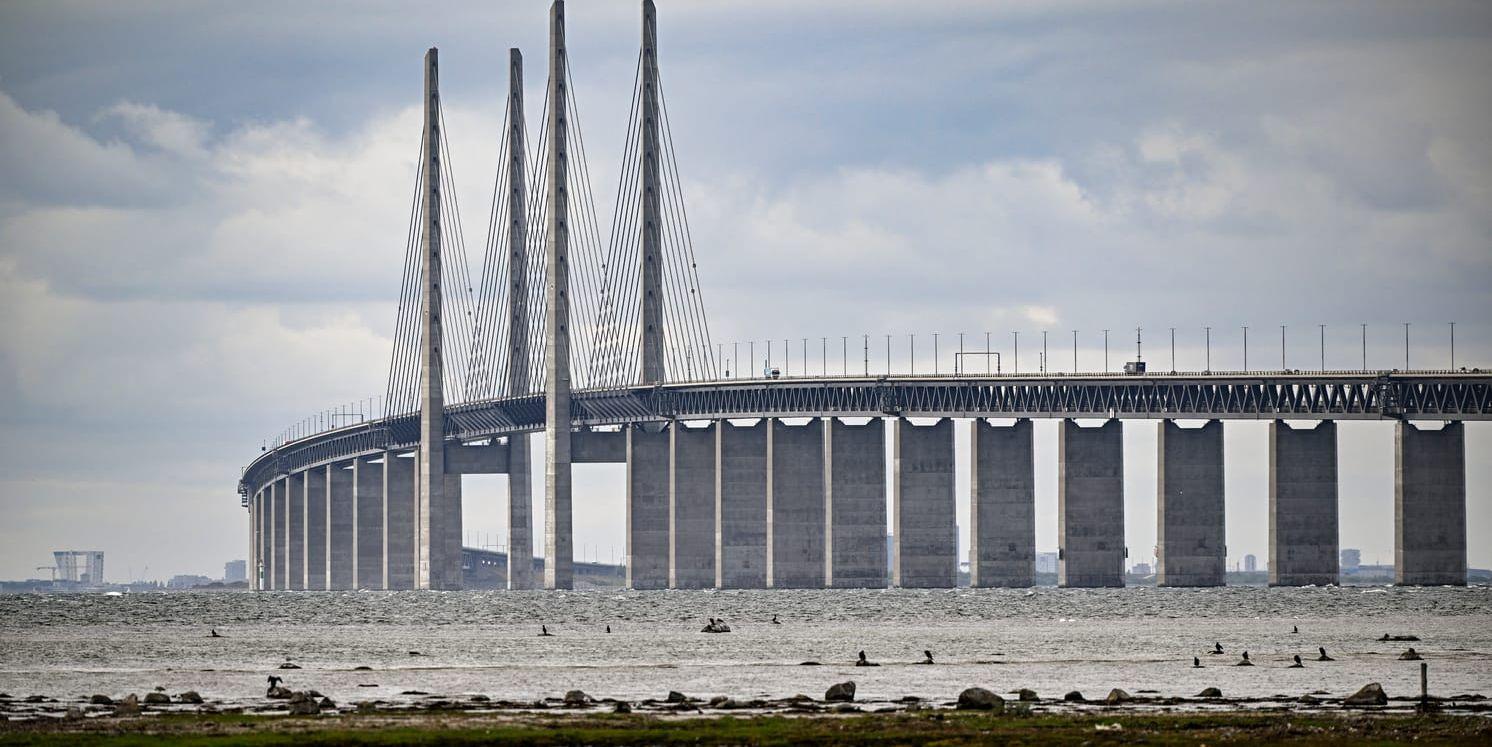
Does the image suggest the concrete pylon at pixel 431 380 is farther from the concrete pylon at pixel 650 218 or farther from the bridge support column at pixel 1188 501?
the bridge support column at pixel 1188 501

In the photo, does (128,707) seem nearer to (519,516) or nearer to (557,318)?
(557,318)

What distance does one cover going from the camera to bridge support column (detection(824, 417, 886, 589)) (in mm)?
162250

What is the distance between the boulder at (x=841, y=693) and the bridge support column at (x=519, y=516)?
133 meters

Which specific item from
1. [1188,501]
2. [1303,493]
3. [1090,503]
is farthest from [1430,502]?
[1090,503]

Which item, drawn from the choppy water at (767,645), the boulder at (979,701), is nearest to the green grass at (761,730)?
the boulder at (979,701)

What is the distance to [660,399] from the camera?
172125mm

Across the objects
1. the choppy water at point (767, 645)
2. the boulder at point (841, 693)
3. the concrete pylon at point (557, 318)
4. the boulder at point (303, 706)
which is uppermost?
the concrete pylon at point (557, 318)

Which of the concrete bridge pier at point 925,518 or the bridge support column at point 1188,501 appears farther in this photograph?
the concrete bridge pier at point 925,518

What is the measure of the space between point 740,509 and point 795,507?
14.2 feet

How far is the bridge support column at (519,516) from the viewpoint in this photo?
7480 inches

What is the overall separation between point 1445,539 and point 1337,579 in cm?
1133

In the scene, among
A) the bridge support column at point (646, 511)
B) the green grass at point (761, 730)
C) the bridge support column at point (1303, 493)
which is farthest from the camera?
the bridge support column at point (646, 511)

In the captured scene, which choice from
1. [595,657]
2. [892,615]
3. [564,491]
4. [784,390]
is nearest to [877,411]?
[784,390]

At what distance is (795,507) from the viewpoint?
166 metres
